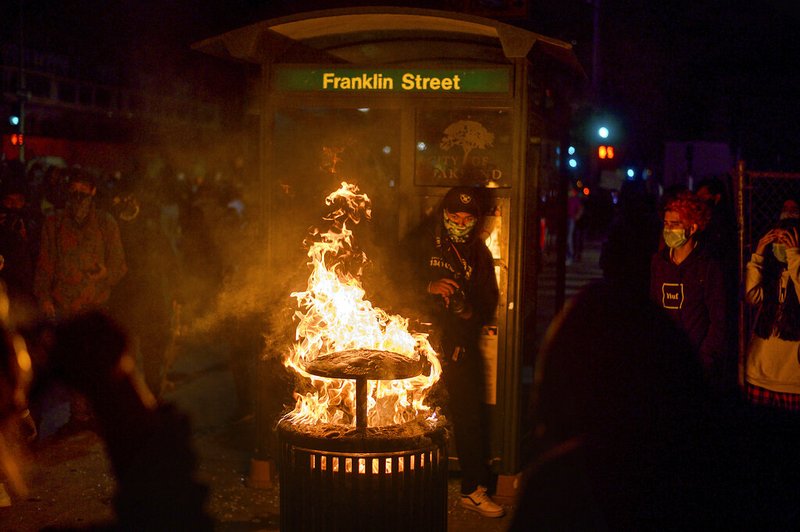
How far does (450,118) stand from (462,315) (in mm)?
1361

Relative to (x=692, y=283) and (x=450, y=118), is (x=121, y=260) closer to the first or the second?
(x=450, y=118)

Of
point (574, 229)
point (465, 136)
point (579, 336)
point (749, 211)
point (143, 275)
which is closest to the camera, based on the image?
point (579, 336)

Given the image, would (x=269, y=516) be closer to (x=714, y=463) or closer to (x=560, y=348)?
(x=714, y=463)

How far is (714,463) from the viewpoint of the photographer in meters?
2.84

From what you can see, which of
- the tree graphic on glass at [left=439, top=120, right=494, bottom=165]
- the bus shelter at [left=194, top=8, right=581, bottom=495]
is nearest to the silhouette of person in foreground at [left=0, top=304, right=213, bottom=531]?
the bus shelter at [left=194, top=8, right=581, bottom=495]

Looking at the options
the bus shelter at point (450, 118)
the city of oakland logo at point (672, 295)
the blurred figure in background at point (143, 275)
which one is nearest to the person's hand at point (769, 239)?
the city of oakland logo at point (672, 295)

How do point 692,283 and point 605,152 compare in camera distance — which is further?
point 605,152

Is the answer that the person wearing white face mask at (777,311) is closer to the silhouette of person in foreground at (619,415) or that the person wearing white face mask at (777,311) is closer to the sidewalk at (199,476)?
the sidewalk at (199,476)

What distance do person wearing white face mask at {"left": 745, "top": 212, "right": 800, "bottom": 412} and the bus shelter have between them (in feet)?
6.31

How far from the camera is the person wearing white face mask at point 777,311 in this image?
7.25m

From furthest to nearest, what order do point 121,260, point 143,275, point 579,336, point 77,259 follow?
point 143,275
point 121,260
point 77,259
point 579,336

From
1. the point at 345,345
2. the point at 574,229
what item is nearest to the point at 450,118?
the point at 345,345

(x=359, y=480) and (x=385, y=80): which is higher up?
(x=385, y=80)

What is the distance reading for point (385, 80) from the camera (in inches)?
244
